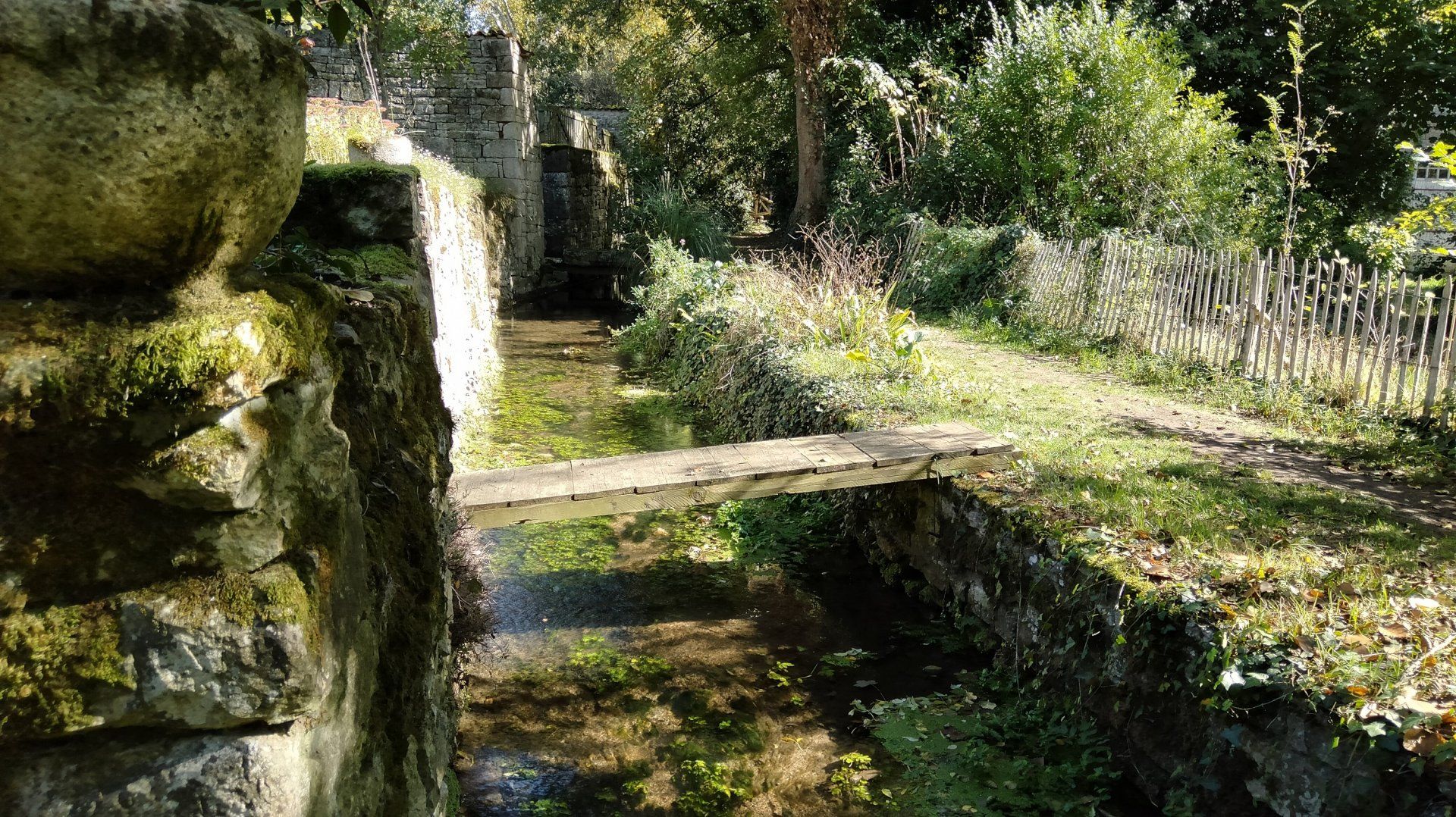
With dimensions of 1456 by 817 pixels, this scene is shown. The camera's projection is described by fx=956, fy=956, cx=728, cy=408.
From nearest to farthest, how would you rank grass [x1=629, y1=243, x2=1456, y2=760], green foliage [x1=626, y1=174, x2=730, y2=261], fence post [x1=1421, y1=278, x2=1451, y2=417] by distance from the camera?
grass [x1=629, y1=243, x2=1456, y2=760] → fence post [x1=1421, y1=278, x2=1451, y2=417] → green foliage [x1=626, y1=174, x2=730, y2=261]

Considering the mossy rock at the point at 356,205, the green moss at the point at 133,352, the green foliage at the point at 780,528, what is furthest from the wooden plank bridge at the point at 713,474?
the green moss at the point at 133,352

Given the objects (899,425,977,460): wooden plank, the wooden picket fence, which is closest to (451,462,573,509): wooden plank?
(899,425,977,460): wooden plank

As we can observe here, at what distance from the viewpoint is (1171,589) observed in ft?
11.3

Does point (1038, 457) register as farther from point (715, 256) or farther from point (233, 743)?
point (715, 256)

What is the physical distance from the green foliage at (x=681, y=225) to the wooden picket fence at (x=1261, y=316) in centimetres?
618

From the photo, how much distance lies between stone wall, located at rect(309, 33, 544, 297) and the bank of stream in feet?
35.6

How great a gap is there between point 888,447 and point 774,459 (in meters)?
0.62

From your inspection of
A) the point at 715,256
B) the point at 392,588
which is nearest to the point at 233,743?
the point at 392,588

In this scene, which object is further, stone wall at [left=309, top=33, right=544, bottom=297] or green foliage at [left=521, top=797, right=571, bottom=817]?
stone wall at [left=309, top=33, right=544, bottom=297]

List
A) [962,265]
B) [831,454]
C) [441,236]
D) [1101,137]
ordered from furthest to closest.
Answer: [1101,137] < [962,265] < [441,236] < [831,454]

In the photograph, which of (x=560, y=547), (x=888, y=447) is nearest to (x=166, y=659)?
(x=888, y=447)

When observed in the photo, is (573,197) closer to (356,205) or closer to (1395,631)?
(356,205)

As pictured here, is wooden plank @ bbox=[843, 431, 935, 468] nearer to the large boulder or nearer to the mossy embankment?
the mossy embankment

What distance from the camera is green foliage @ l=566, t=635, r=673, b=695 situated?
13.9 feet
